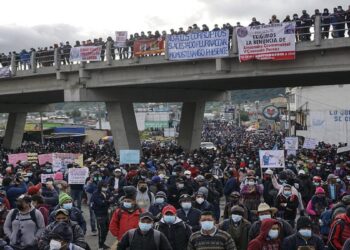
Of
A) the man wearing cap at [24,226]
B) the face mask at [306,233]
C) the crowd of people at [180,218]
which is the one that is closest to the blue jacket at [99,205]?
the crowd of people at [180,218]

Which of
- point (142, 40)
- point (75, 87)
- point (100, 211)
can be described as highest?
point (142, 40)

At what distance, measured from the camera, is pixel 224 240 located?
6.07 metres

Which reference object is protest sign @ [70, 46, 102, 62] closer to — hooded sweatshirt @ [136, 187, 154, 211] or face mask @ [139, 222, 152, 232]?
hooded sweatshirt @ [136, 187, 154, 211]

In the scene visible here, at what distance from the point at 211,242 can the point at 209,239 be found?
42mm

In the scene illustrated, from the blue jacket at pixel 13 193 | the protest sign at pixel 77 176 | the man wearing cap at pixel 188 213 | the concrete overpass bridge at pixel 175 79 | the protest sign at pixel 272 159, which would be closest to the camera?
the man wearing cap at pixel 188 213

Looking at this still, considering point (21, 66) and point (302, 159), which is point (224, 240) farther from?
point (21, 66)

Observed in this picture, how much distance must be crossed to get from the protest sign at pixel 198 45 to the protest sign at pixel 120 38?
3087 millimetres

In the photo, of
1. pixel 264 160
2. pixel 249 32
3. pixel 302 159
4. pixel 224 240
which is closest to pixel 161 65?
pixel 249 32

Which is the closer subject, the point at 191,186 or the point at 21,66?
the point at 191,186

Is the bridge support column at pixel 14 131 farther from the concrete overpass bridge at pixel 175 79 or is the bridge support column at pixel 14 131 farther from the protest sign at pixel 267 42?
the protest sign at pixel 267 42

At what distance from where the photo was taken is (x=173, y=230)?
23.0ft

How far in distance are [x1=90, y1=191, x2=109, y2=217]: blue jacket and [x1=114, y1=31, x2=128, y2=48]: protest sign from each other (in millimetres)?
15453

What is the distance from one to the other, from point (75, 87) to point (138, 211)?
20518 mm

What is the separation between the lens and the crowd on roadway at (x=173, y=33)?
63.1 ft
